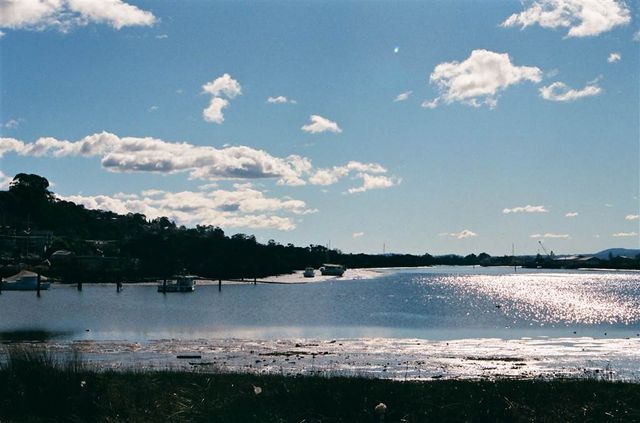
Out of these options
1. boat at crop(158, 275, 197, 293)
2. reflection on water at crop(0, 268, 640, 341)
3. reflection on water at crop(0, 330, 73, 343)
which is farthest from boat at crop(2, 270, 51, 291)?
reflection on water at crop(0, 330, 73, 343)

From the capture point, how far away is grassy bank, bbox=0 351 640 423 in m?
19.9

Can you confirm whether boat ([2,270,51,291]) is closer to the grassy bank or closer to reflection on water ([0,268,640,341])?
reflection on water ([0,268,640,341])

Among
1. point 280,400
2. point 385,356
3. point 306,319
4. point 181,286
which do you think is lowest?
point 306,319

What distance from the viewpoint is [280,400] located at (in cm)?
2092

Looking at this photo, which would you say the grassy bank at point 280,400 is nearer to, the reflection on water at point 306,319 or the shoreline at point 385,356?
the shoreline at point 385,356

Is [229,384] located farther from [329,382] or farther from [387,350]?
[387,350]

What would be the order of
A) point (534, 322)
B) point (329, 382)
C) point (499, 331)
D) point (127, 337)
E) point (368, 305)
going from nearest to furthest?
point (329, 382) < point (127, 337) < point (499, 331) < point (534, 322) < point (368, 305)

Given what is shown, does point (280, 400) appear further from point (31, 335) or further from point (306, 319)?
point (306, 319)

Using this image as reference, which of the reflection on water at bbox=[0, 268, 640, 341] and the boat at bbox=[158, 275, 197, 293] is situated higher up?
the boat at bbox=[158, 275, 197, 293]

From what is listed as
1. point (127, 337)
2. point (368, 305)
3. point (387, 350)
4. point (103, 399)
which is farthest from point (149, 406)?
point (368, 305)

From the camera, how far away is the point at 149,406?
20.7 meters

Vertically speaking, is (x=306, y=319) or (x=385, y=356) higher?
(x=385, y=356)

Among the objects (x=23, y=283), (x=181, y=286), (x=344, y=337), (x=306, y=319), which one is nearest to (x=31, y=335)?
(x=344, y=337)

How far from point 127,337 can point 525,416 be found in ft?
151
